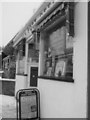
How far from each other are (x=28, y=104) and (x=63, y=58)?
1629 mm

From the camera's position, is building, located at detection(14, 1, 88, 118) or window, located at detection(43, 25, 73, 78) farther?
window, located at detection(43, 25, 73, 78)

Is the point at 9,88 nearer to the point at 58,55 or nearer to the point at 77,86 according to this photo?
the point at 58,55

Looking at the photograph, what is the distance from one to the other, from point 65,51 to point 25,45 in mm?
4006

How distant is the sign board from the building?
156 millimetres

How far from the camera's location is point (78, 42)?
3.27m

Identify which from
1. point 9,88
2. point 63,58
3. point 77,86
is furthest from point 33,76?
point 9,88

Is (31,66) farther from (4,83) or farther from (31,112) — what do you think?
(4,83)

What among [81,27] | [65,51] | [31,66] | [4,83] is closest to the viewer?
[81,27]

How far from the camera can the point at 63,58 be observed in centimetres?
416

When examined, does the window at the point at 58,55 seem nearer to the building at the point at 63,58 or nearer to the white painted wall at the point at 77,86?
the building at the point at 63,58

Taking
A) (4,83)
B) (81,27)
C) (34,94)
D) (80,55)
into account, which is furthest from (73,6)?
(4,83)

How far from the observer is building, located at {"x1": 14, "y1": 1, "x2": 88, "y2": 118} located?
10.3 ft

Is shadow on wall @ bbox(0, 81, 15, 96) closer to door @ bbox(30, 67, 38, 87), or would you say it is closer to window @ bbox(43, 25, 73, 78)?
door @ bbox(30, 67, 38, 87)

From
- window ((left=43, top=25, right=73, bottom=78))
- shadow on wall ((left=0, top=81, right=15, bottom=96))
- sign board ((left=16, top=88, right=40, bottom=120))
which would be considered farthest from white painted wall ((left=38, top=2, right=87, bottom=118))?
shadow on wall ((left=0, top=81, right=15, bottom=96))
